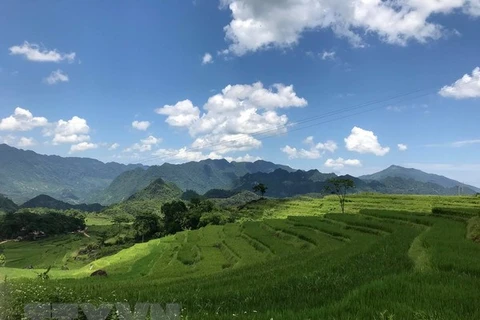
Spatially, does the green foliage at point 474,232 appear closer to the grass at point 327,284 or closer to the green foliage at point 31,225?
the grass at point 327,284

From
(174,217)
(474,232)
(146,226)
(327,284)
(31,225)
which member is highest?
(474,232)

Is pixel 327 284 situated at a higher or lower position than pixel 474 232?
lower

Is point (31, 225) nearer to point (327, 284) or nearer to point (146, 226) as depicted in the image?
point (146, 226)

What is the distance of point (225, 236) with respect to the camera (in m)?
53.1

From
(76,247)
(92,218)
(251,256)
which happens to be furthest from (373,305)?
(92,218)

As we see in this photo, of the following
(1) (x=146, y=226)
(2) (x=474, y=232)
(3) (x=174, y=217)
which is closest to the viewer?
(2) (x=474, y=232)

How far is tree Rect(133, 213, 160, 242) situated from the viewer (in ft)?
371

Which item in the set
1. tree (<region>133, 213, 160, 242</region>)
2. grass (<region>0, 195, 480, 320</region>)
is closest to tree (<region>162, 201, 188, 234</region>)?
tree (<region>133, 213, 160, 242</region>)

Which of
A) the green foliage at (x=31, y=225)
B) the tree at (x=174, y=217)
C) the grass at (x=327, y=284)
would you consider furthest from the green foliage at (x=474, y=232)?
the green foliage at (x=31, y=225)

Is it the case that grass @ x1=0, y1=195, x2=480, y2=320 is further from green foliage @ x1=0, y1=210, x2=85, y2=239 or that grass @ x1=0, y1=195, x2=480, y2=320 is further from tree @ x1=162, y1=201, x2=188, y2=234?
green foliage @ x1=0, y1=210, x2=85, y2=239

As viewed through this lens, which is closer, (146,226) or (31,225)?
(146,226)

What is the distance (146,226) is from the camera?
113 metres

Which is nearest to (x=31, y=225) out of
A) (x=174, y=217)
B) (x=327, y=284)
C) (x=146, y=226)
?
(x=146, y=226)

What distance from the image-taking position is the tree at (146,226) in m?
113
